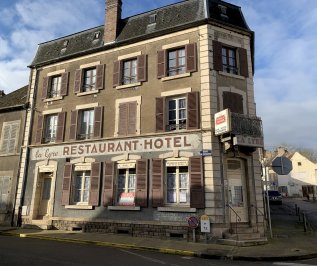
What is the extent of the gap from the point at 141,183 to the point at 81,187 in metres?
3.39

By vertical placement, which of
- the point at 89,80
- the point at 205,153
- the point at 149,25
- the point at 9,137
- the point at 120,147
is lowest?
the point at 205,153

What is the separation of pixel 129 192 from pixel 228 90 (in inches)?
242

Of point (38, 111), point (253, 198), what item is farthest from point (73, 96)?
point (253, 198)

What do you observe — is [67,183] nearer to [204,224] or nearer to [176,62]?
[204,224]

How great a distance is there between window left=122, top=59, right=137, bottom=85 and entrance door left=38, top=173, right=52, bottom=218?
6.29 m

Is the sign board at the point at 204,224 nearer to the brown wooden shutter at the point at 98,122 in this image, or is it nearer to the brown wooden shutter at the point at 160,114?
the brown wooden shutter at the point at 160,114

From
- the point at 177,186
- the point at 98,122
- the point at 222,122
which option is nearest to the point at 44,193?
the point at 98,122

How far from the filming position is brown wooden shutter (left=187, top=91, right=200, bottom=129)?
1306 cm

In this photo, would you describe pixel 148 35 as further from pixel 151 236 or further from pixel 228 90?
pixel 151 236

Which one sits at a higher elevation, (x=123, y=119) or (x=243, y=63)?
(x=243, y=63)

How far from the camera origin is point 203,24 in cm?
1393

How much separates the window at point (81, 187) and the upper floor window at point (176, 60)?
590 centimetres

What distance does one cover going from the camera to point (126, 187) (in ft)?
45.7

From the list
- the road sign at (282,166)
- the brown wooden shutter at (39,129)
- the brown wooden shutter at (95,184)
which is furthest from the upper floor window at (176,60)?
the brown wooden shutter at (39,129)
